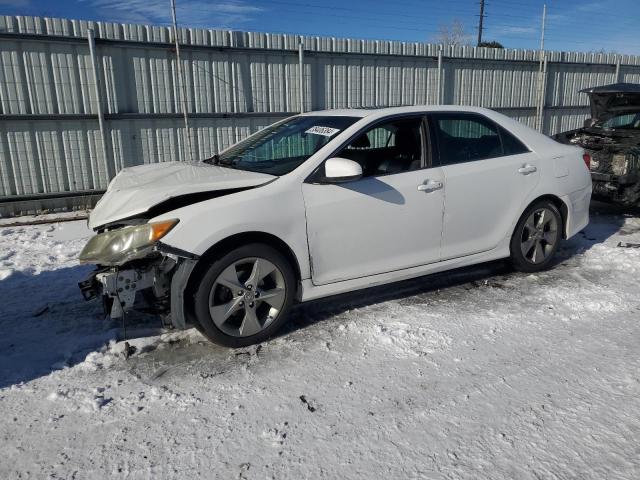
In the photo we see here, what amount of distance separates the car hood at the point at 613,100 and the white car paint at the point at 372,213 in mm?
3226

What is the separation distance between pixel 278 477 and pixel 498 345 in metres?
1.99

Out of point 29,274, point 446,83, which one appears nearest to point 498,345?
point 29,274

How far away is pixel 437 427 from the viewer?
9.35 feet

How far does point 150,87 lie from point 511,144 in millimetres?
6293

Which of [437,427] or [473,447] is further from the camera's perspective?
[437,427]

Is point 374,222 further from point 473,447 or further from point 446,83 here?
point 446,83

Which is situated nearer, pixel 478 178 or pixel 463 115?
pixel 478 178

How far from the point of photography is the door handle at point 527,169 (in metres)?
4.89

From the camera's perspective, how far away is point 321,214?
12.7ft

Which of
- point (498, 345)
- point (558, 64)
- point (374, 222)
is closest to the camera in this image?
point (498, 345)

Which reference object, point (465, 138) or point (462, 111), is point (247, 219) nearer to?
point (465, 138)

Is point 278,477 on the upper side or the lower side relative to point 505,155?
lower

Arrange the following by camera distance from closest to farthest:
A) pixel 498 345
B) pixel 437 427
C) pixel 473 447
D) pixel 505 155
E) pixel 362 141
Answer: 1. pixel 473 447
2. pixel 437 427
3. pixel 498 345
4. pixel 362 141
5. pixel 505 155

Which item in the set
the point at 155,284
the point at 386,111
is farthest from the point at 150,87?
the point at 155,284
